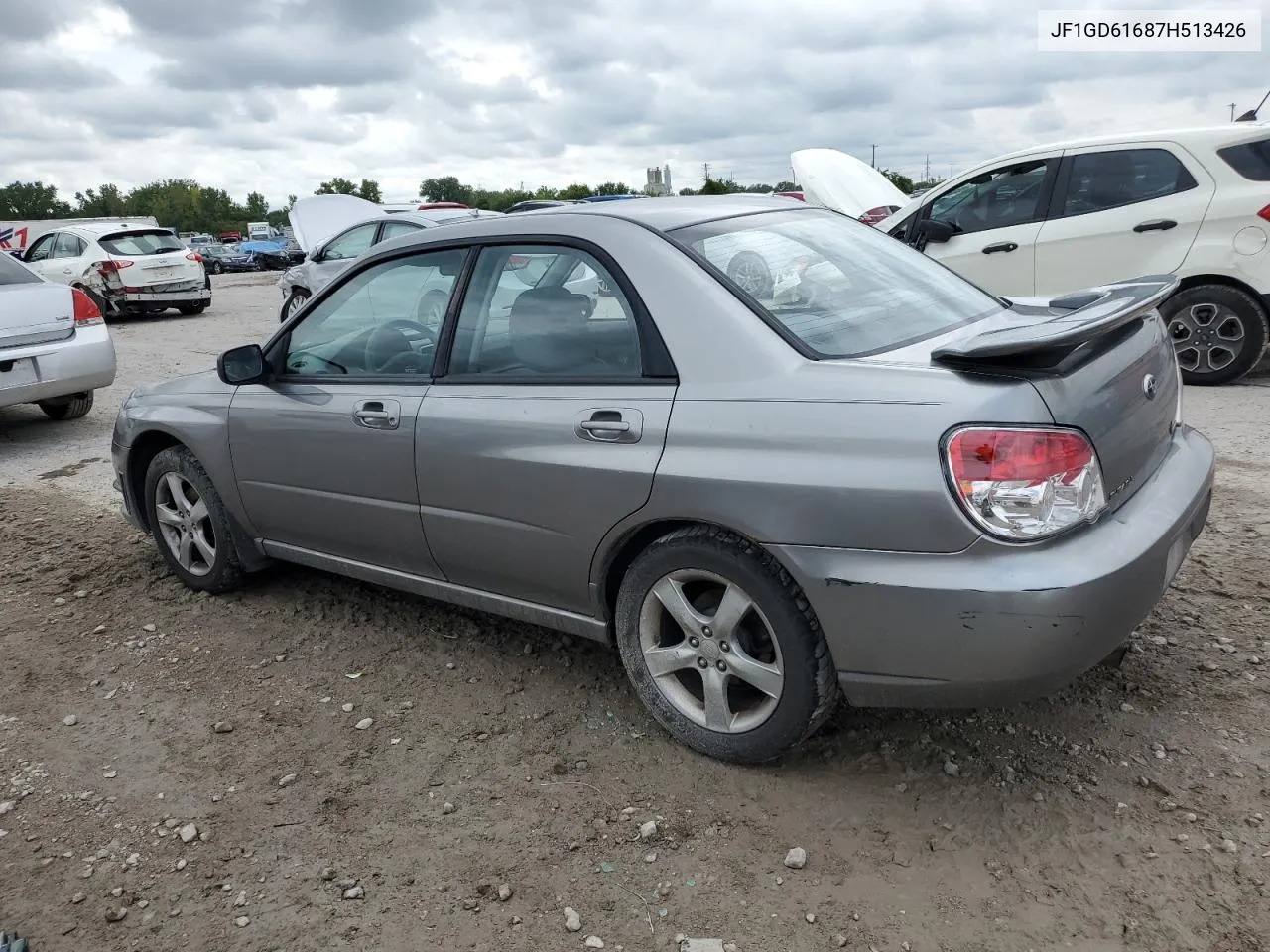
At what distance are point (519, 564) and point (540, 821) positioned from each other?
32.1 inches

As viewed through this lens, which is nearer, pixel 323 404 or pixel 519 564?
pixel 519 564

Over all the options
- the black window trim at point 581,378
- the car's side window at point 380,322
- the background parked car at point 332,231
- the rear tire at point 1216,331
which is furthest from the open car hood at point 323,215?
the black window trim at point 581,378

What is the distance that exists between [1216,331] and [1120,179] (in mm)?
1292

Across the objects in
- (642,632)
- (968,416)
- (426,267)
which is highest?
(426,267)

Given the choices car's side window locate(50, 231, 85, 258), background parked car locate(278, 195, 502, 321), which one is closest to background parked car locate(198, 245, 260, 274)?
car's side window locate(50, 231, 85, 258)

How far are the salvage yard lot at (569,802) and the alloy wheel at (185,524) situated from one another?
426mm

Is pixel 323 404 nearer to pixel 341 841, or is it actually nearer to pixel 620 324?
pixel 620 324

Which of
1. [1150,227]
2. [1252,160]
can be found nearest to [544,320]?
[1150,227]

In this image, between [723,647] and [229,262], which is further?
[229,262]

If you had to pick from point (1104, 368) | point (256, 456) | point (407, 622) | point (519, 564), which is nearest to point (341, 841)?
point (519, 564)

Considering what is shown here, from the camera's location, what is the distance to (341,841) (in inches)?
110

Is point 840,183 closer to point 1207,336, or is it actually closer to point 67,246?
point 1207,336

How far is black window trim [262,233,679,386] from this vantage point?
2.96 metres

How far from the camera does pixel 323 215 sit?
15.9m
